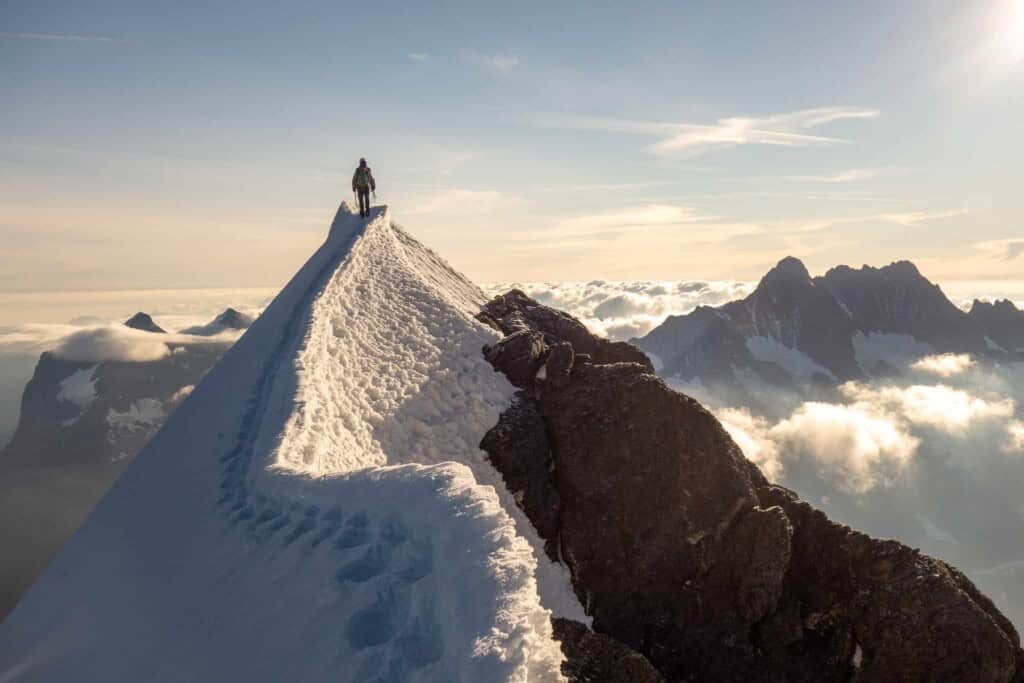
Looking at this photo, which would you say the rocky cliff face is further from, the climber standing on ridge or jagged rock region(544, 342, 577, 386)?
the climber standing on ridge

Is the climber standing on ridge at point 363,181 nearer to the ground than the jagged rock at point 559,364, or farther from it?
farther from it

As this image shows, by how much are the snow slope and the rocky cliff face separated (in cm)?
156

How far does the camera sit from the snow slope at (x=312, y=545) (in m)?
8.06

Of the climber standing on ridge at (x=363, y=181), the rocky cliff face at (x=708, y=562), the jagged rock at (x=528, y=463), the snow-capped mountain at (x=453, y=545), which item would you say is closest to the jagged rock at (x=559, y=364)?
the snow-capped mountain at (x=453, y=545)

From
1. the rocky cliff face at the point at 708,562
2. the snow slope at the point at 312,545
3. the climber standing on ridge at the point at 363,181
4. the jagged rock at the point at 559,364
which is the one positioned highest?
the climber standing on ridge at the point at 363,181

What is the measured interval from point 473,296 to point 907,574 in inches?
980

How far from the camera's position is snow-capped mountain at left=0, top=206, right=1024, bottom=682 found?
8.62 m

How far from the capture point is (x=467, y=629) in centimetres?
753

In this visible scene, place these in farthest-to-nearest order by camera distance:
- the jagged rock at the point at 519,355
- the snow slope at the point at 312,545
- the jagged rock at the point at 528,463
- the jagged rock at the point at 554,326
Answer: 1. the jagged rock at the point at 554,326
2. the jagged rock at the point at 519,355
3. the jagged rock at the point at 528,463
4. the snow slope at the point at 312,545

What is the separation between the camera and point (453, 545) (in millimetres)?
8836

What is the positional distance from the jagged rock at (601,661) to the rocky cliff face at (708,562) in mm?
199

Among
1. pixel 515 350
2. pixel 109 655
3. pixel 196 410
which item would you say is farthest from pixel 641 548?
pixel 196 410

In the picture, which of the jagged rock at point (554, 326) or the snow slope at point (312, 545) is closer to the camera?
the snow slope at point (312, 545)

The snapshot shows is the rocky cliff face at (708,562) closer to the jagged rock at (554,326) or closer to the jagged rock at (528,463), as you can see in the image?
the jagged rock at (528,463)
